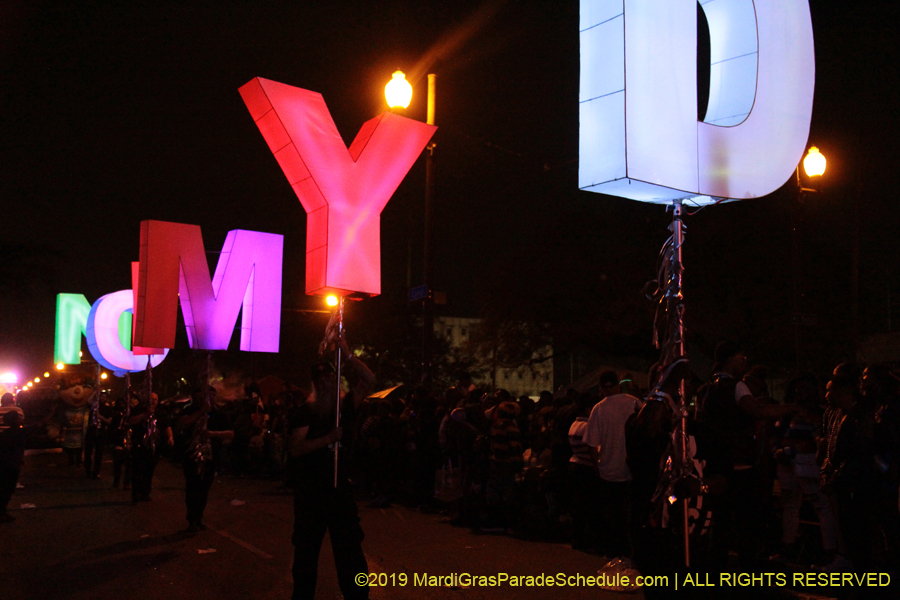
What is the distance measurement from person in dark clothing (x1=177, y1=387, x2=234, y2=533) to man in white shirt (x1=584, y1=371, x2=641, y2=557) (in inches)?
191

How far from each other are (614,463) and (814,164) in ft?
24.7

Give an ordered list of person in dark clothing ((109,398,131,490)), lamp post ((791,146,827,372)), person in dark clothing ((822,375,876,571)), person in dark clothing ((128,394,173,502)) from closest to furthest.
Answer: person in dark clothing ((822,375,876,571))
lamp post ((791,146,827,372))
person in dark clothing ((128,394,173,502))
person in dark clothing ((109,398,131,490))

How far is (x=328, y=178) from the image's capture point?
22.5ft

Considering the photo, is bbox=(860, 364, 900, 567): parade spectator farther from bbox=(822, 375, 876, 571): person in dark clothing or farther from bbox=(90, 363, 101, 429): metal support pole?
bbox=(90, 363, 101, 429): metal support pole

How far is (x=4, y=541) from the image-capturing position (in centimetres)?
992

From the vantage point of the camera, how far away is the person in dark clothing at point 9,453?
37.5 feet

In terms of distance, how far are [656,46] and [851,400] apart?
12.9 feet

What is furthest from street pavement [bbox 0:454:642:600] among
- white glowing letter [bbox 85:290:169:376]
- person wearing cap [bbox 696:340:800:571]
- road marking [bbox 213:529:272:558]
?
white glowing letter [bbox 85:290:169:376]


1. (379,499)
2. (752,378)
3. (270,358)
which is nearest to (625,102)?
(752,378)

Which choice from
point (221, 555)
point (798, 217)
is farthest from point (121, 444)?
point (798, 217)

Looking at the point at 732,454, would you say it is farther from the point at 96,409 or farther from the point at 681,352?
the point at 96,409

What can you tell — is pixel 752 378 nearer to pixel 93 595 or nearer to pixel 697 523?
pixel 697 523

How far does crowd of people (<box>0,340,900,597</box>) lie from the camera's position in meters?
5.22

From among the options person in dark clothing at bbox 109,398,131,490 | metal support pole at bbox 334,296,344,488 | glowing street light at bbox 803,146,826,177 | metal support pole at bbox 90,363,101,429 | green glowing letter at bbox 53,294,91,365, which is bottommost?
person in dark clothing at bbox 109,398,131,490
